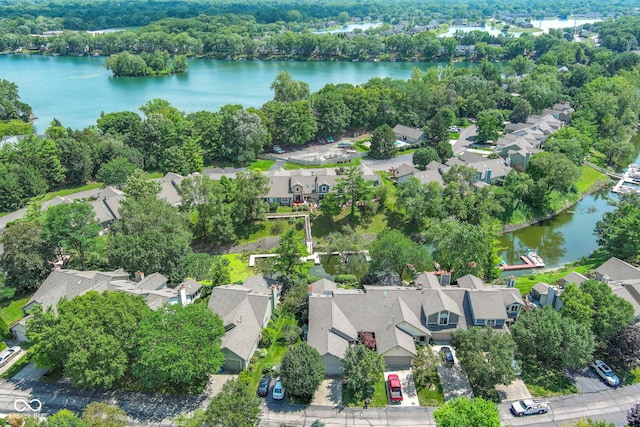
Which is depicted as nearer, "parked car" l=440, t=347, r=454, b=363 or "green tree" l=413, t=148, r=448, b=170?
"parked car" l=440, t=347, r=454, b=363

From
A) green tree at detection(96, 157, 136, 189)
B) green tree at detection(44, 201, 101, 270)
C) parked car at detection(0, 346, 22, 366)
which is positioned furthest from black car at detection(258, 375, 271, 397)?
green tree at detection(96, 157, 136, 189)

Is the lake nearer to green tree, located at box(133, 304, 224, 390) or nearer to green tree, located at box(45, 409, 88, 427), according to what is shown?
green tree, located at box(133, 304, 224, 390)

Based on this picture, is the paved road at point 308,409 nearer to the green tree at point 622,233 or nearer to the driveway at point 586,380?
the driveway at point 586,380

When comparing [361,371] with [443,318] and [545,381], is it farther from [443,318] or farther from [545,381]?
[545,381]

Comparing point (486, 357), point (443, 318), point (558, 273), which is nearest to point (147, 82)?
point (558, 273)

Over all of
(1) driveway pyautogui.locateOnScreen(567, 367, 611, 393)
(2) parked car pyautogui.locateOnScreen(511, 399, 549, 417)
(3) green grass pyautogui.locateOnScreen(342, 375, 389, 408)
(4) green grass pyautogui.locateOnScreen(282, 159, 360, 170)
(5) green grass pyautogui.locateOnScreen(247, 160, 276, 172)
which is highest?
(2) parked car pyautogui.locateOnScreen(511, 399, 549, 417)
